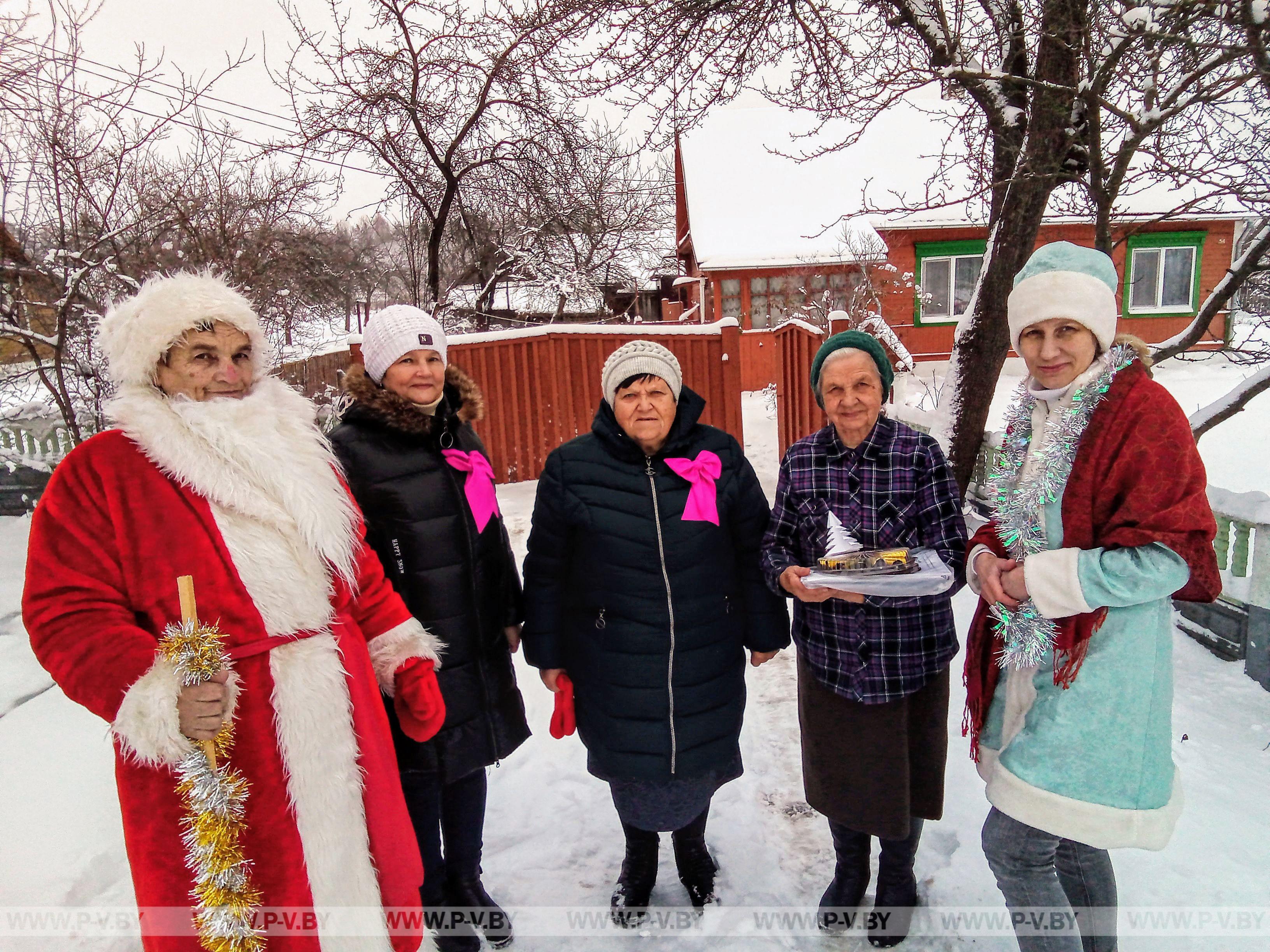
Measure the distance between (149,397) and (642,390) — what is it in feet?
4.35

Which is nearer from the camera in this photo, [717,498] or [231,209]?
[717,498]

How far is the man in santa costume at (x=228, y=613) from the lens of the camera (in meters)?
1.51

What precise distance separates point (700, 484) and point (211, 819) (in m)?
1.56

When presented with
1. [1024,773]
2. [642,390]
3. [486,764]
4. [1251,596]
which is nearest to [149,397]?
[642,390]

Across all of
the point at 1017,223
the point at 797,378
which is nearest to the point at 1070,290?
the point at 1017,223

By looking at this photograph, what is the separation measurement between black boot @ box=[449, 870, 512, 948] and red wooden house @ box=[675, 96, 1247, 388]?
41.7 feet

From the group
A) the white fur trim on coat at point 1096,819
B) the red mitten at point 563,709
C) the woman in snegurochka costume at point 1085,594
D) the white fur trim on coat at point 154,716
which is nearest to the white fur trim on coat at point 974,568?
the woman in snegurochka costume at point 1085,594

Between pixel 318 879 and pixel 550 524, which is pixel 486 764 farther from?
pixel 550 524

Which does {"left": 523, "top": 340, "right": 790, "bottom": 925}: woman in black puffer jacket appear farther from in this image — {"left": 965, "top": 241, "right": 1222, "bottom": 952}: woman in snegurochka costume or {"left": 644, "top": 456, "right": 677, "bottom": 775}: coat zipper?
{"left": 965, "top": 241, "right": 1222, "bottom": 952}: woman in snegurochka costume

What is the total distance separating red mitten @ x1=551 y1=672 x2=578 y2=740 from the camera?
2385mm

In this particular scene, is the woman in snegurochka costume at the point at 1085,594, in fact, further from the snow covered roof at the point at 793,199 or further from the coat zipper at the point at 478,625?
the snow covered roof at the point at 793,199

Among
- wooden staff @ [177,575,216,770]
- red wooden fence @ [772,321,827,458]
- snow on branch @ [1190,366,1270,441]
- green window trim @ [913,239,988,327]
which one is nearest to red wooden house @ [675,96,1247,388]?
green window trim @ [913,239,988,327]

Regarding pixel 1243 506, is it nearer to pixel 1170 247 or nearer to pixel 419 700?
pixel 419 700

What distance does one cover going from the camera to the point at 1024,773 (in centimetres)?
178
